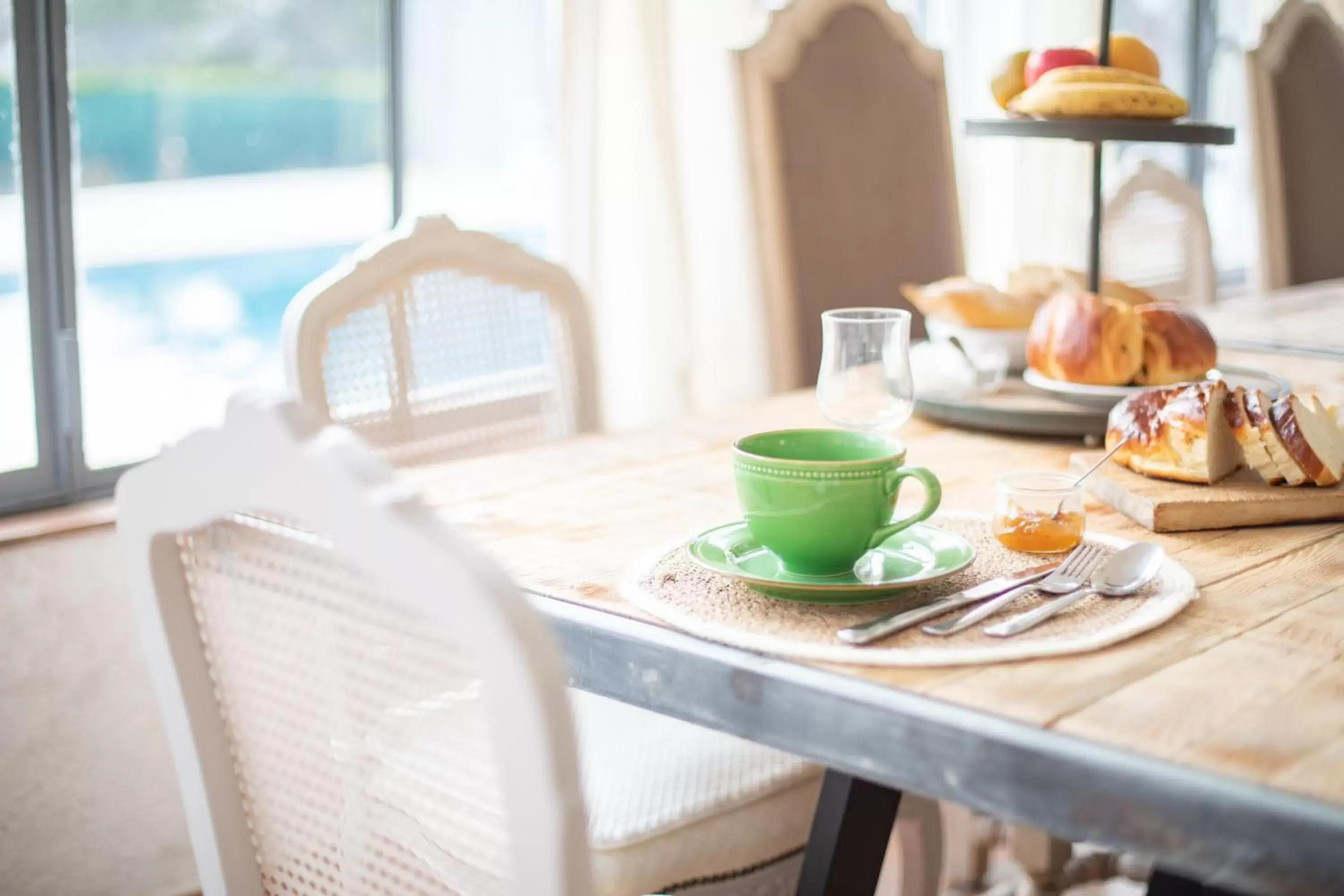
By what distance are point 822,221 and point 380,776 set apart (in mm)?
1601

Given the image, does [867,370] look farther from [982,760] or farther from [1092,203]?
[982,760]

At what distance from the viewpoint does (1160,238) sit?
269cm

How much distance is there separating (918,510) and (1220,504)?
13.0 inches

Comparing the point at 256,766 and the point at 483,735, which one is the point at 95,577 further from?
the point at 483,735

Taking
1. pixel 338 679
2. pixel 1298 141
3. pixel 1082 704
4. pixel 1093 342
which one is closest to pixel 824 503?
pixel 1082 704

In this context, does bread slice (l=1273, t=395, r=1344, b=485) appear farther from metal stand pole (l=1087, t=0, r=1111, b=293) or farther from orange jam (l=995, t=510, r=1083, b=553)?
metal stand pole (l=1087, t=0, r=1111, b=293)

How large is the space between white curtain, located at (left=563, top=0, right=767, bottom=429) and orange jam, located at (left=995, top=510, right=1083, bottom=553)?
140 cm

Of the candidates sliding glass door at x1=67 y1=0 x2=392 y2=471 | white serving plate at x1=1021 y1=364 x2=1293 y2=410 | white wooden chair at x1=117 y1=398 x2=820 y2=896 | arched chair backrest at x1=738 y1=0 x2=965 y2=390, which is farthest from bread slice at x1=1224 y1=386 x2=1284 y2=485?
sliding glass door at x1=67 y1=0 x2=392 y2=471

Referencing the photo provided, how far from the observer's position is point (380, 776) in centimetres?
75

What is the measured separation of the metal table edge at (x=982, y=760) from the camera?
69cm

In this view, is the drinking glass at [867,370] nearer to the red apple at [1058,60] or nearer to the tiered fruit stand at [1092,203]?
the tiered fruit stand at [1092,203]

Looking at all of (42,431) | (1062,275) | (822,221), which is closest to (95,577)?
(42,431)

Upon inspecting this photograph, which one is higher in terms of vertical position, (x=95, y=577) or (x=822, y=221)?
(x=822, y=221)

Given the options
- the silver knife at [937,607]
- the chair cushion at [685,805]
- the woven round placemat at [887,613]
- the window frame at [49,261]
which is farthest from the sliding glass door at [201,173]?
the silver knife at [937,607]
